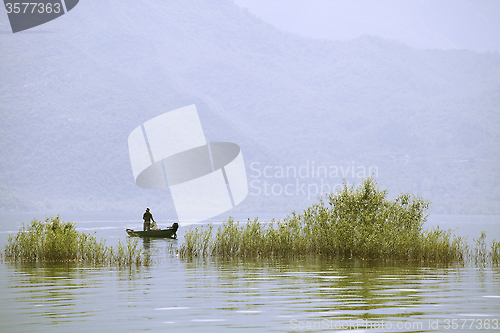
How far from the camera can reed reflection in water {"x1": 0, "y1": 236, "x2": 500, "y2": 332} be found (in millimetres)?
11047

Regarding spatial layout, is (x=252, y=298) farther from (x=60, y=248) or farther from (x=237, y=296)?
(x=60, y=248)

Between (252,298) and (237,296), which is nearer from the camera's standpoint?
(252,298)

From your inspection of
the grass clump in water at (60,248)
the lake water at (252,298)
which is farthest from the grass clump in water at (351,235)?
the grass clump in water at (60,248)

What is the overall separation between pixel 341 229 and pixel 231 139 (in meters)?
176

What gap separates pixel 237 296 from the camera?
552 inches

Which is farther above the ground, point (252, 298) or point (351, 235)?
point (351, 235)

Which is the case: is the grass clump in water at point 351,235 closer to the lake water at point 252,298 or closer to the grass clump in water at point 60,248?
the lake water at point 252,298

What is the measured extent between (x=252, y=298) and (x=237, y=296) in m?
0.54

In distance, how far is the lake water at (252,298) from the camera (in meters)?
10.7

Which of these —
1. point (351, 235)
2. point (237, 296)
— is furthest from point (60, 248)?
point (351, 235)

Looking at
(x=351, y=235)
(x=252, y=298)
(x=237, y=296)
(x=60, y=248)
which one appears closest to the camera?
(x=252, y=298)

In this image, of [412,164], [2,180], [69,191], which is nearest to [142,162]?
[69,191]

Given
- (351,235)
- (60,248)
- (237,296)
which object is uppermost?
(351,235)

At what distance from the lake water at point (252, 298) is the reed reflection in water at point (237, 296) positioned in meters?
0.02
